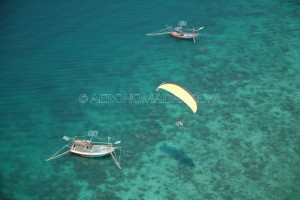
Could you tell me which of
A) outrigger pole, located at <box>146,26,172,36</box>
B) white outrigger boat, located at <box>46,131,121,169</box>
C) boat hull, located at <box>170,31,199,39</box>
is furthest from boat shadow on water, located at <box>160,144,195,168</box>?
outrigger pole, located at <box>146,26,172,36</box>

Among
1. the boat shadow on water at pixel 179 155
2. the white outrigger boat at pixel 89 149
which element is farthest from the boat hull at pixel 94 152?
the boat shadow on water at pixel 179 155

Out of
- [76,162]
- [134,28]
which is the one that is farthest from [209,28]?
[76,162]

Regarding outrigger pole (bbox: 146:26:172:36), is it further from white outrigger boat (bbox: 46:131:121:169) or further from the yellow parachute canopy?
white outrigger boat (bbox: 46:131:121:169)

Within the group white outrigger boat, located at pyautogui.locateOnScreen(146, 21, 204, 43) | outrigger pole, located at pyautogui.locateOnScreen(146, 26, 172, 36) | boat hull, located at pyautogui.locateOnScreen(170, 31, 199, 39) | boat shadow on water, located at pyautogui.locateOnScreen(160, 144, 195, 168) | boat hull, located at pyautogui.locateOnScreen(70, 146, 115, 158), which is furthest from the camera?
outrigger pole, located at pyautogui.locateOnScreen(146, 26, 172, 36)

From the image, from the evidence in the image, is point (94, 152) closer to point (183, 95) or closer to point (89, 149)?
point (89, 149)

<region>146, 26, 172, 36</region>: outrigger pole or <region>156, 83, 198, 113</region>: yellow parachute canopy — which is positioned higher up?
<region>146, 26, 172, 36</region>: outrigger pole

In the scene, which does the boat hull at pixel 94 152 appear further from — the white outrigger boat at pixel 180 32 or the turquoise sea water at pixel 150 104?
the white outrigger boat at pixel 180 32

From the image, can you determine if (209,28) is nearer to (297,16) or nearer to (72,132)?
(297,16)
